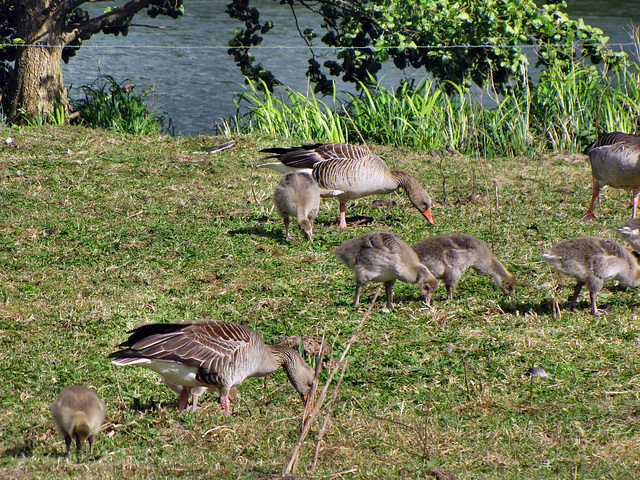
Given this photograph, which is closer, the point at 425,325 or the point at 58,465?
the point at 58,465

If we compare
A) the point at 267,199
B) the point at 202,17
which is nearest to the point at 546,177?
the point at 267,199

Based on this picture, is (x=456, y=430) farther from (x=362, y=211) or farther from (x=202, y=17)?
(x=202, y=17)

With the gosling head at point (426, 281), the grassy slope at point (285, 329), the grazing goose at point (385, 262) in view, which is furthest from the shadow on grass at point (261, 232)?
the gosling head at point (426, 281)

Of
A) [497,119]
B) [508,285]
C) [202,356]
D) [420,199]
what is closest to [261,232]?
[420,199]

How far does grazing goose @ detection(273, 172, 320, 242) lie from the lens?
25.2 ft

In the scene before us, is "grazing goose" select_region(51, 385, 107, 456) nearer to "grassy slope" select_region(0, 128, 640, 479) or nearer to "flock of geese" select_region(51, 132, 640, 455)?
"flock of geese" select_region(51, 132, 640, 455)

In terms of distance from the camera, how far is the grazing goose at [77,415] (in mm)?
3732

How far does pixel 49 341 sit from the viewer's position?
547cm

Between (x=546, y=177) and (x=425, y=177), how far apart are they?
6.64ft

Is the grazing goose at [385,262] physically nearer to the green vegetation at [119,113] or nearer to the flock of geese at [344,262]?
the flock of geese at [344,262]

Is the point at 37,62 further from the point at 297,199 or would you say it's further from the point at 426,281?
the point at 426,281

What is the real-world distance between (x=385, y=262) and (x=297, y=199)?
2043mm

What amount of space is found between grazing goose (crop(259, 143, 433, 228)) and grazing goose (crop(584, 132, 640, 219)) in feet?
7.83

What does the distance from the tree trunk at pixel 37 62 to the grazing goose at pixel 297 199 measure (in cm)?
713
